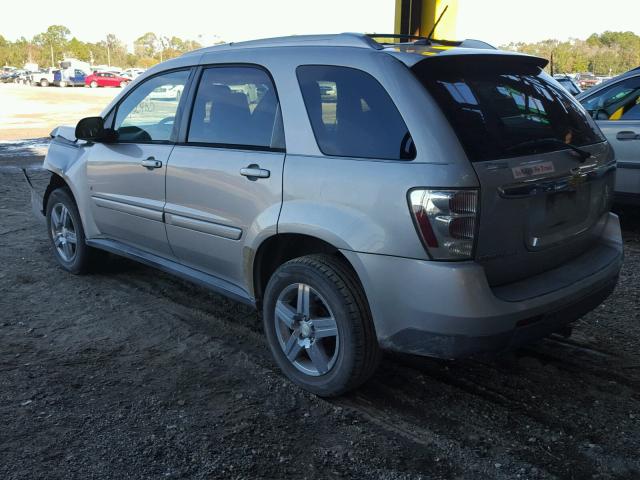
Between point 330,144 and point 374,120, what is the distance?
0.28 metres

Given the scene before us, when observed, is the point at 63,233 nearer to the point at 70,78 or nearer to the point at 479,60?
the point at 479,60

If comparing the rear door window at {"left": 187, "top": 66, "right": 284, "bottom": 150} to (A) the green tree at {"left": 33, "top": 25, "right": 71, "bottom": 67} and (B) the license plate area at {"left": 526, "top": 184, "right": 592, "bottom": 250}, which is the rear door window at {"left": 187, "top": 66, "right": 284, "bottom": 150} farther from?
(A) the green tree at {"left": 33, "top": 25, "right": 71, "bottom": 67}

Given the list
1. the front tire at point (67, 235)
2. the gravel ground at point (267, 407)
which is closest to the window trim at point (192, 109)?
the gravel ground at point (267, 407)

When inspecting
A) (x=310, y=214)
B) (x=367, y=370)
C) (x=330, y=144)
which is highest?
(x=330, y=144)

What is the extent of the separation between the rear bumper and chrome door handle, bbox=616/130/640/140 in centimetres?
395

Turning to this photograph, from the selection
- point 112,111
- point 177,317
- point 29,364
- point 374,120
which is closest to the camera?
point 374,120

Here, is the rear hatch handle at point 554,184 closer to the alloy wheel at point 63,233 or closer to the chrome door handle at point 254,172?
the chrome door handle at point 254,172

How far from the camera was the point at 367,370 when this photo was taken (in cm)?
312

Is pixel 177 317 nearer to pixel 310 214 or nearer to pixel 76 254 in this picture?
pixel 76 254

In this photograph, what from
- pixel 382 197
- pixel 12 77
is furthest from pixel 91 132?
pixel 12 77

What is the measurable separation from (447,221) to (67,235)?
3798mm

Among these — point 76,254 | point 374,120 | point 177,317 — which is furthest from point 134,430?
point 76,254

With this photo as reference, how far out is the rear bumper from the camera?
2.68m

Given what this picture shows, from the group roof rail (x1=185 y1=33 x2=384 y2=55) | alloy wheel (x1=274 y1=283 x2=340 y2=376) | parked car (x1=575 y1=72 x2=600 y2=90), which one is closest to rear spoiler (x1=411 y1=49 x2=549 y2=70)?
roof rail (x1=185 y1=33 x2=384 y2=55)
